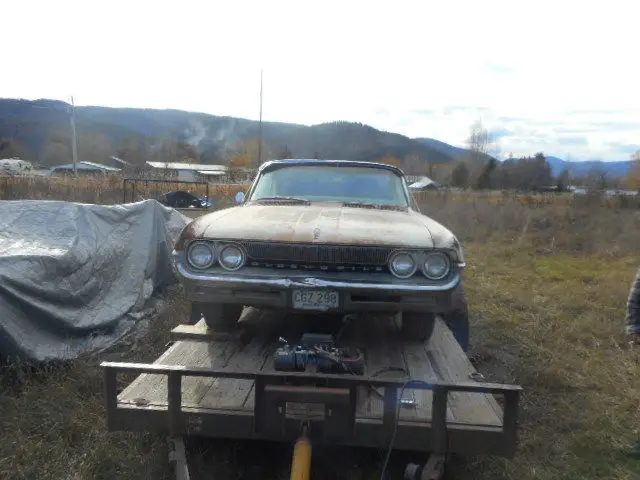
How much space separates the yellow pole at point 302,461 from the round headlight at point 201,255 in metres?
1.26

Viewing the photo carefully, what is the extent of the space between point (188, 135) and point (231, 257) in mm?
132956

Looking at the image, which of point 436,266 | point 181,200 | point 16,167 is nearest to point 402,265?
point 436,266

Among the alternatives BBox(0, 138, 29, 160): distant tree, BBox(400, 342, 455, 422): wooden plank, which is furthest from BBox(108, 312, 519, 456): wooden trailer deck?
BBox(0, 138, 29, 160): distant tree

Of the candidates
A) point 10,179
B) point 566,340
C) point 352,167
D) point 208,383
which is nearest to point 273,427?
point 208,383

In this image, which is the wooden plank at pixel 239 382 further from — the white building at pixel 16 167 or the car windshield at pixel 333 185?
the white building at pixel 16 167

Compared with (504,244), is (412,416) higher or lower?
higher

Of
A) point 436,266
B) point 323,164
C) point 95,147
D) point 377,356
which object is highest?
point 323,164

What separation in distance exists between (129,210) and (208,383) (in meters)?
3.85

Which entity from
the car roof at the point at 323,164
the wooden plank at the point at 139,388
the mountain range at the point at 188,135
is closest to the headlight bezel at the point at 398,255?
the wooden plank at the point at 139,388

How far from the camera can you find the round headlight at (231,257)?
11.1ft

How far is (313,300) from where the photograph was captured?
330 centimetres

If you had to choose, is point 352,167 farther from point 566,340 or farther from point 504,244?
point 504,244

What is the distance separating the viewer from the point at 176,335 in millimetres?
3703

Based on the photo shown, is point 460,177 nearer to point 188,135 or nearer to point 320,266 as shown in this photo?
point 320,266
